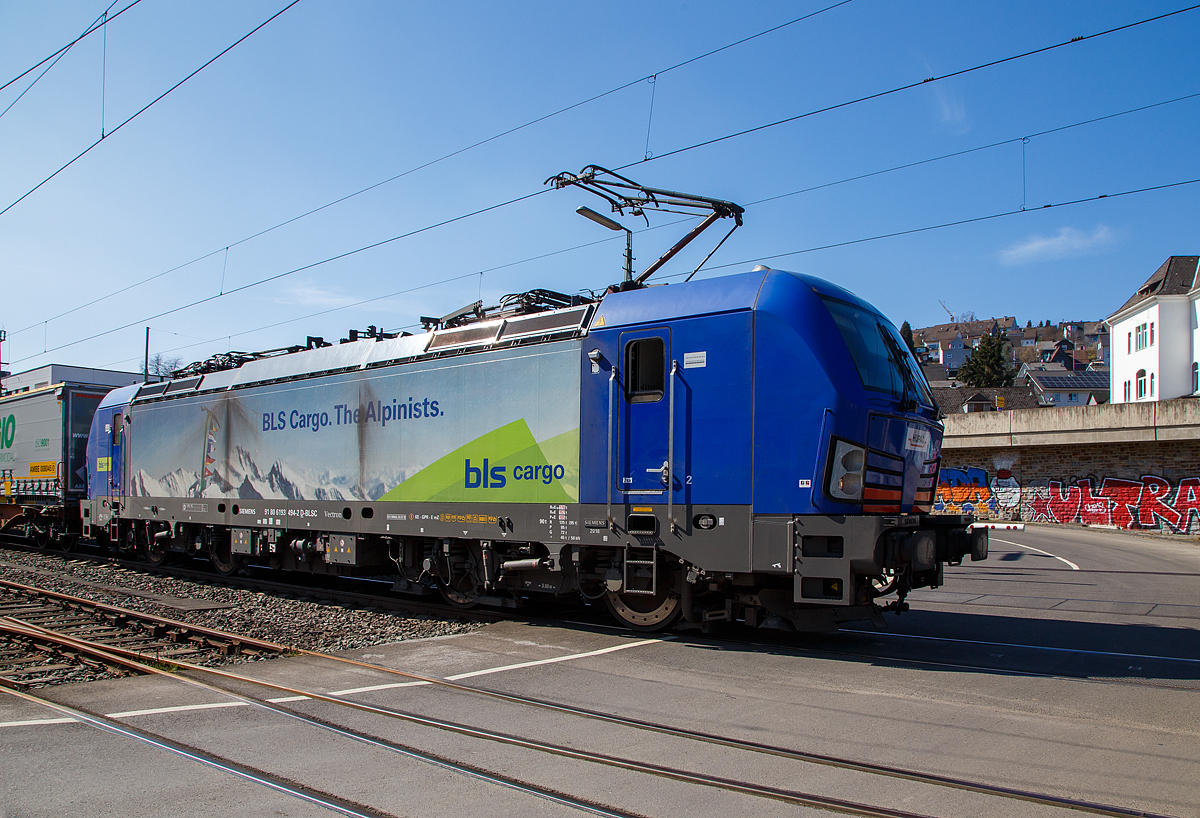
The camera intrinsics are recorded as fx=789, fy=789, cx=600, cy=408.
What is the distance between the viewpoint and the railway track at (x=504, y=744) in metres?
4.25

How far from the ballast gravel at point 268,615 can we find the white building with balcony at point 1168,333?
48.3 metres

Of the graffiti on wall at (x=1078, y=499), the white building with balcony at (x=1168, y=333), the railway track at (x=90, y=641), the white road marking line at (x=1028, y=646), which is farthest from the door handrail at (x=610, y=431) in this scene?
the white building with balcony at (x=1168, y=333)

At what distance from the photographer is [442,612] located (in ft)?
34.4

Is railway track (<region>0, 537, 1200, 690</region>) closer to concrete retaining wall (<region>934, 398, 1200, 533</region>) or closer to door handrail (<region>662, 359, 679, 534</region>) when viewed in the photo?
door handrail (<region>662, 359, 679, 534</region>)

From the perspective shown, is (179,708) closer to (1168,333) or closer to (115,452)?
(115,452)

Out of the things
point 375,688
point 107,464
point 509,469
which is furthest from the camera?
point 107,464

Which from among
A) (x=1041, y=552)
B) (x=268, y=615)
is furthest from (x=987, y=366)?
(x=268, y=615)

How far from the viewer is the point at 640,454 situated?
838 cm

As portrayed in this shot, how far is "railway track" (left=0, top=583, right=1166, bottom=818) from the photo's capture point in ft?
14.0

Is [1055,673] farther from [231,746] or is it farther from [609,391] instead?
[231,746]

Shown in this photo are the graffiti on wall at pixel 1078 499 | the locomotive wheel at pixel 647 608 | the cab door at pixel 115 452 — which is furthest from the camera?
the graffiti on wall at pixel 1078 499

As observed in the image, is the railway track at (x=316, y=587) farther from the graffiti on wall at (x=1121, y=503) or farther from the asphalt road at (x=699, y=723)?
the graffiti on wall at (x=1121, y=503)

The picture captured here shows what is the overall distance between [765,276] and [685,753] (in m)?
4.66

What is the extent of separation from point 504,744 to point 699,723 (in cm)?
145
